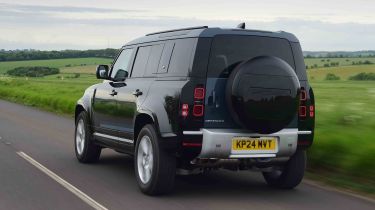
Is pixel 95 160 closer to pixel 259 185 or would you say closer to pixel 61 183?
pixel 61 183

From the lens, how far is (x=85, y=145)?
33.7 feet

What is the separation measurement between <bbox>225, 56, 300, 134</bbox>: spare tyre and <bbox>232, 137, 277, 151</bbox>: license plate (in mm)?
133

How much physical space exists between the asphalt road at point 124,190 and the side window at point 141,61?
1.49 meters

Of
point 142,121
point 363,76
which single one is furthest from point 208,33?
point 363,76

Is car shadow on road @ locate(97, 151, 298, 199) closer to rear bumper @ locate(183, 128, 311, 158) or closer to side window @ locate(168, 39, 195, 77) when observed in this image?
rear bumper @ locate(183, 128, 311, 158)

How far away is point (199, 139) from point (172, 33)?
163 centimetres

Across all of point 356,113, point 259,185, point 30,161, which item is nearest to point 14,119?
point 30,161

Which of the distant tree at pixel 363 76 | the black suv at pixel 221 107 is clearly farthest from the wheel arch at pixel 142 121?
the distant tree at pixel 363 76

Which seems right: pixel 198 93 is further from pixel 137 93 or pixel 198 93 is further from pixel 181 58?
pixel 137 93

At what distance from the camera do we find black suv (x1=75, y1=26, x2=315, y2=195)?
23.1 ft

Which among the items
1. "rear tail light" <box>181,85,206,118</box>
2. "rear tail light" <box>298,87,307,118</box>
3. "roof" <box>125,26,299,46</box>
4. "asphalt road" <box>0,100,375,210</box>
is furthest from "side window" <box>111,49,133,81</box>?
"rear tail light" <box>298,87,307,118</box>

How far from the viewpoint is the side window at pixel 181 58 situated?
729cm

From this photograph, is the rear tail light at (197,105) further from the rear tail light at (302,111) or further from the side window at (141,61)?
the side window at (141,61)

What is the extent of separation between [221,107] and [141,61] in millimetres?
1920
